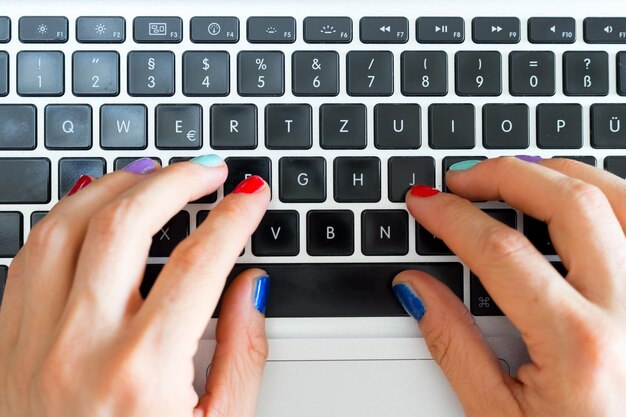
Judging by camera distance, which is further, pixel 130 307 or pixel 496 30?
pixel 496 30

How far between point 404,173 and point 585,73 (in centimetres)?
24

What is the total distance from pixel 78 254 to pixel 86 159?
112mm

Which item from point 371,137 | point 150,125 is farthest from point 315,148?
point 150,125

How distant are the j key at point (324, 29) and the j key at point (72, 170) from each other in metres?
0.28

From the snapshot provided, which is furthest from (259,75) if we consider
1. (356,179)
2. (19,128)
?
(19,128)

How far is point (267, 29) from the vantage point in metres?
0.61

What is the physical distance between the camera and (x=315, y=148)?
1.99 ft

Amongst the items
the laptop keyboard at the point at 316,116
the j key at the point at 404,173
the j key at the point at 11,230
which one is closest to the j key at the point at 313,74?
the laptop keyboard at the point at 316,116

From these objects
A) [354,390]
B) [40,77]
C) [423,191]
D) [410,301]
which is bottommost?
[354,390]

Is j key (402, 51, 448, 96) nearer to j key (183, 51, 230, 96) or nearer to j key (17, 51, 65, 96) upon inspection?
j key (183, 51, 230, 96)

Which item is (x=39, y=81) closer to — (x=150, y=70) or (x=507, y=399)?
(x=150, y=70)

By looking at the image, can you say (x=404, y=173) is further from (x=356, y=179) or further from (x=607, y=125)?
(x=607, y=125)

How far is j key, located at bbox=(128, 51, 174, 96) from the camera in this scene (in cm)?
60

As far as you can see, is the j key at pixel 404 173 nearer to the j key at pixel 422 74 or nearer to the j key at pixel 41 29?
the j key at pixel 422 74
